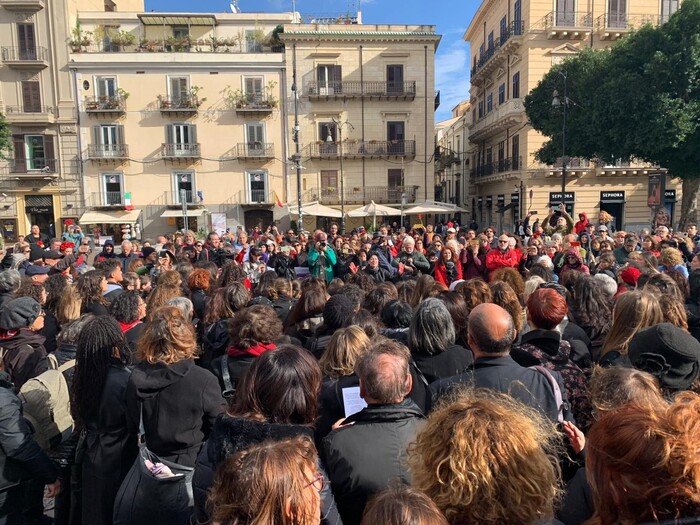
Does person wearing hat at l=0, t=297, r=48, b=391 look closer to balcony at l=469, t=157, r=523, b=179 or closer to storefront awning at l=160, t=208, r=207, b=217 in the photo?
storefront awning at l=160, t=208, r=207, b=217

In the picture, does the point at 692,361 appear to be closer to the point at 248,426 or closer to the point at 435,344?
the point at 435,344

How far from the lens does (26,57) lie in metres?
29.1

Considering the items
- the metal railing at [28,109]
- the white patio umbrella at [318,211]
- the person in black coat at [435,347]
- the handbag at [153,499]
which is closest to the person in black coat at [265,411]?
the handbag at [153,499]

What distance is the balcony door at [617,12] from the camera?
91.2 ft

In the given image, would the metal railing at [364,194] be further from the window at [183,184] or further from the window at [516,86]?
the window at [516,86]

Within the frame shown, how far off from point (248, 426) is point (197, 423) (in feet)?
2.51

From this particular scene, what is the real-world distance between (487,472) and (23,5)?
37.0 m

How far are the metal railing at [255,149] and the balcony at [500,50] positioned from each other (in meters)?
15.6

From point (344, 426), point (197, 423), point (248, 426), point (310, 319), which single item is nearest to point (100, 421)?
point (197, 423)

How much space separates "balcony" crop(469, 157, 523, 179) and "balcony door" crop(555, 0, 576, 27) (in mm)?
7767

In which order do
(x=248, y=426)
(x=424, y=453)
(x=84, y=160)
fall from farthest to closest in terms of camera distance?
(x=84, y=160) → (x=248, y=426) → (x=424, y=453)

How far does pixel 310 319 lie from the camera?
4.60 m

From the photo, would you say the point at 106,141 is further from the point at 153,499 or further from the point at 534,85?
the point at 153,499

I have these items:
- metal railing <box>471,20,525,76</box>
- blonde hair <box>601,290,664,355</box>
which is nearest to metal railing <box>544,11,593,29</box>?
metal railing <box>471,20,525,76</box>
